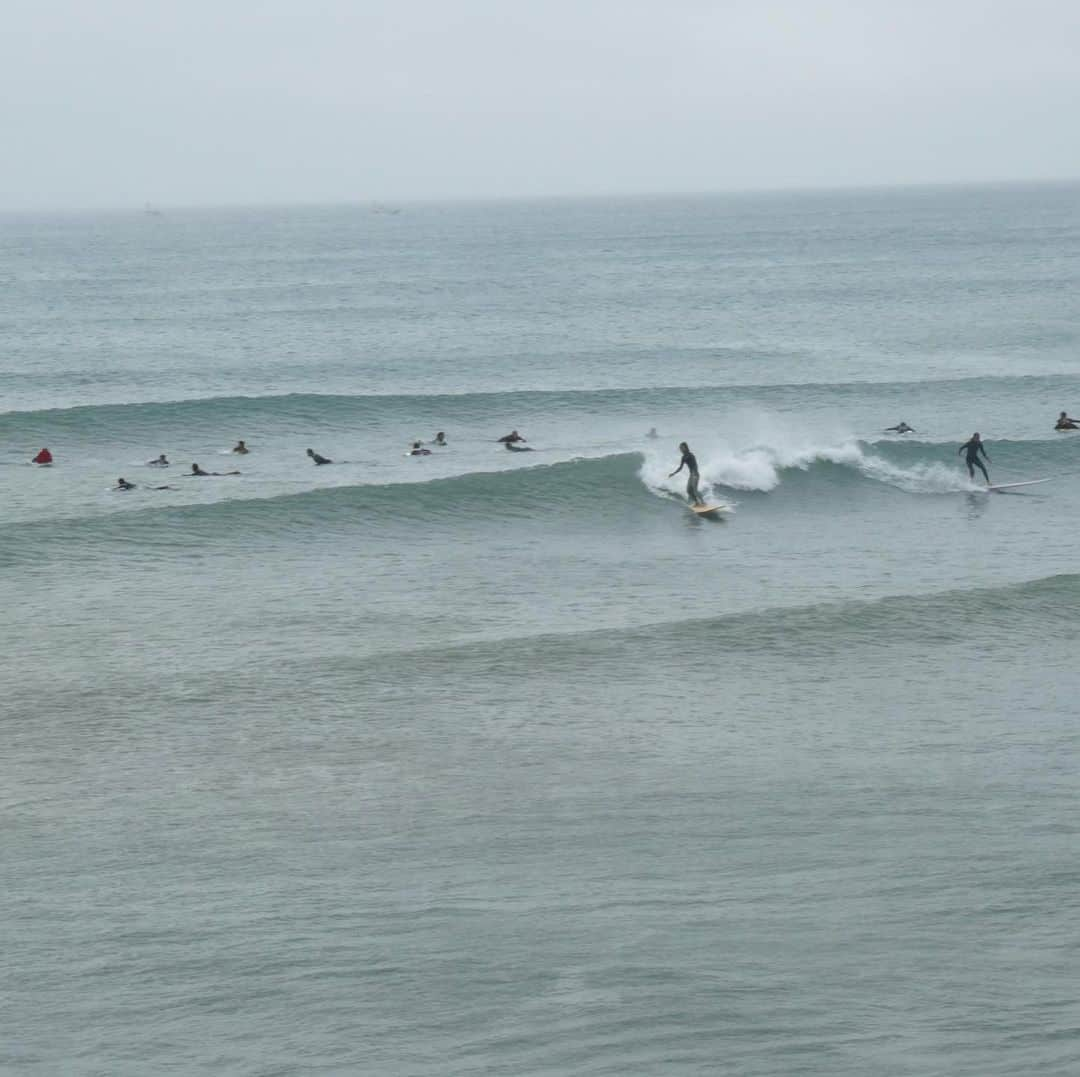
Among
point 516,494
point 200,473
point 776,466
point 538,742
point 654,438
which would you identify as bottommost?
point 538,742

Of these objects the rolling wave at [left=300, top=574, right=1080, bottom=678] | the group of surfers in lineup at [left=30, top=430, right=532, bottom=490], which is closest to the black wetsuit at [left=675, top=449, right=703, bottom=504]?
the group of surfers in lineup at [left=30, top=430, right=532, bottom=490]

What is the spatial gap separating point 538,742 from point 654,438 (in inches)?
1035

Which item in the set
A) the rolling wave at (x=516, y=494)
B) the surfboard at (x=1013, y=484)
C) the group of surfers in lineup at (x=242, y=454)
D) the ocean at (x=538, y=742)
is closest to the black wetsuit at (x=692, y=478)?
the ocean at (x=538, y=742)

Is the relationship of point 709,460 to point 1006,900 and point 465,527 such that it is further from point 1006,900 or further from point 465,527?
point 1006,900

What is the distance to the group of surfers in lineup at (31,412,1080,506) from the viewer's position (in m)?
38.2

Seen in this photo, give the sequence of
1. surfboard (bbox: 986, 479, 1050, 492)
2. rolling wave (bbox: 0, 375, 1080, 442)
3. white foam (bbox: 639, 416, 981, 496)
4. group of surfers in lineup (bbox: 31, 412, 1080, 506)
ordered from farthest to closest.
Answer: rolling wave (bbox: 0, 375, 1080, 442), white foam (bbox: 639, 416, 981, 496), surfboard (bbox: 986, 479, 1050, 492), group of surfers in lineup (bbox: 31, 412, 1080, 506)

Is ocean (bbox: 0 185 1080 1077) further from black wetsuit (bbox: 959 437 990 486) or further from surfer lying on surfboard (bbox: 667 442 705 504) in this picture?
black wetsuit (bbox: 959 437 990 486)

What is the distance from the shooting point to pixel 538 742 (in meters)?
21.5

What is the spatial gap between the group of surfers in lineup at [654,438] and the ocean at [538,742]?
47 centimetres

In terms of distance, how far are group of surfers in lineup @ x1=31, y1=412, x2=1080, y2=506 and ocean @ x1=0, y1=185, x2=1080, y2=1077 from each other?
471 mm

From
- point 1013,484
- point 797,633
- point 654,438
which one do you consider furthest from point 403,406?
point 797,633

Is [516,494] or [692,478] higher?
[692,478]

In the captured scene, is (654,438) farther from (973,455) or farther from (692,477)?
(973,455)

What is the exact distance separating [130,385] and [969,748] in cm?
4645
